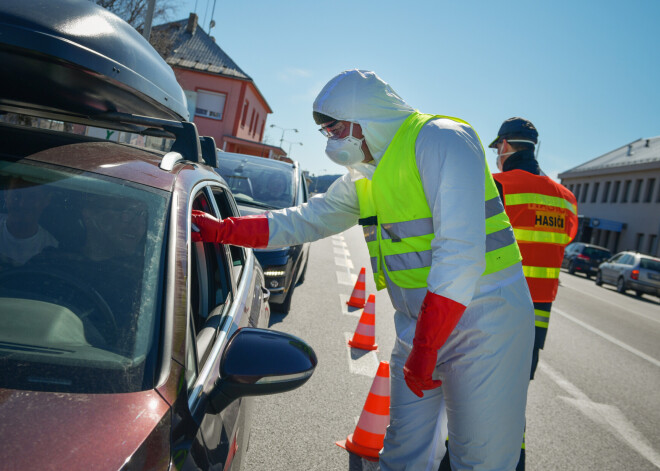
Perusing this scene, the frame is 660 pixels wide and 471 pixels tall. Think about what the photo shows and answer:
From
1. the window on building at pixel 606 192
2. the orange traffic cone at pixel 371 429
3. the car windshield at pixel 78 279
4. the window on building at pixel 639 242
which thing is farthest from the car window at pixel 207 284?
the window on building at pixel 606 192

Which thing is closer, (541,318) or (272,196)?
(541,318)

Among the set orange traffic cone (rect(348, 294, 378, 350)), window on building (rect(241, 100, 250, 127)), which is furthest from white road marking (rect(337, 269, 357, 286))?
window on building (rect(241, 100, 250, 127))

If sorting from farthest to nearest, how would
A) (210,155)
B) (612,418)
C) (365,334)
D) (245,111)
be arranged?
1. (245,111)
2. (365,334)
3. (612,418)
4. (210,155)

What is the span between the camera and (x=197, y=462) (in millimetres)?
1469

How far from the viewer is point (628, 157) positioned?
46.6 metres

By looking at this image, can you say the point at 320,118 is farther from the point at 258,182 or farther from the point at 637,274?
the point at 637,274

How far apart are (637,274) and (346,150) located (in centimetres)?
2323

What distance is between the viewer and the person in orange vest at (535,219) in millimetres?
3617

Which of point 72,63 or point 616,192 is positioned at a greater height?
point 616,192

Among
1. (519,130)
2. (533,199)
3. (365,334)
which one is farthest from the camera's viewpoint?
(365,334)

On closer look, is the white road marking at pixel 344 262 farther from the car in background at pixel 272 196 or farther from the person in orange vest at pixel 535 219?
the person in orange vest at pixel 535 219

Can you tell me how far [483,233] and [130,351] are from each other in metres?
1.30

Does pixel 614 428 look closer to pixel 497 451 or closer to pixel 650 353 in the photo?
pixel 497 451

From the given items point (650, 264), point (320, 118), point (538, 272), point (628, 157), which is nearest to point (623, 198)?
point (628, 157)
